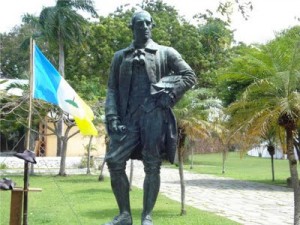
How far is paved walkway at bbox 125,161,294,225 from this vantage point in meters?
13.9

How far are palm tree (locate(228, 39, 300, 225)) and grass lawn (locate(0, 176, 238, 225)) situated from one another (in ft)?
7.14

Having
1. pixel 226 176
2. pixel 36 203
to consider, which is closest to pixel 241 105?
pixel 36 203

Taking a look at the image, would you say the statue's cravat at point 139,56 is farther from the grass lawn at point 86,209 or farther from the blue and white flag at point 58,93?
the grass lawn at point 86,209

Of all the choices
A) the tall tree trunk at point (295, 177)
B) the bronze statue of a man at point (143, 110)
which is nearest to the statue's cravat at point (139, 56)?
the bronze statue of a man at point (143, 110)

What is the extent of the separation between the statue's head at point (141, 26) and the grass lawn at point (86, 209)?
21.7ft

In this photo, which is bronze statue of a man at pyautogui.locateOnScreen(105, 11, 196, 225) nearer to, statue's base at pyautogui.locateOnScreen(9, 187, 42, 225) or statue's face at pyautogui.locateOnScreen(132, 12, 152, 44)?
statue's face at pyautogui.locateOnScreen(132, 12, 152, 44)

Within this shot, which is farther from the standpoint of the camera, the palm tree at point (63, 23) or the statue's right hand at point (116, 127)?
the palm tree at point (63, 23)

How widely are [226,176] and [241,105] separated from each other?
16259mm

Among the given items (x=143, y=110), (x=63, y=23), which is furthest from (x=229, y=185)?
(x=143, y=110)

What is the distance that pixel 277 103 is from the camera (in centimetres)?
1162

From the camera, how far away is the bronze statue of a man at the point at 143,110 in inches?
207

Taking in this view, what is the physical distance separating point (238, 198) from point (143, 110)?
1335 centimetres

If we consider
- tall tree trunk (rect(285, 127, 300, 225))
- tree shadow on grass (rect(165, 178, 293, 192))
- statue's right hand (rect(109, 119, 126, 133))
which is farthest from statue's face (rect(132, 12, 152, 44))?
tree shadow on grass (rect(165, 178, 293, 192))

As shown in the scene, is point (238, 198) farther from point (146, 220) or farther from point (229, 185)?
point (146, 220)
